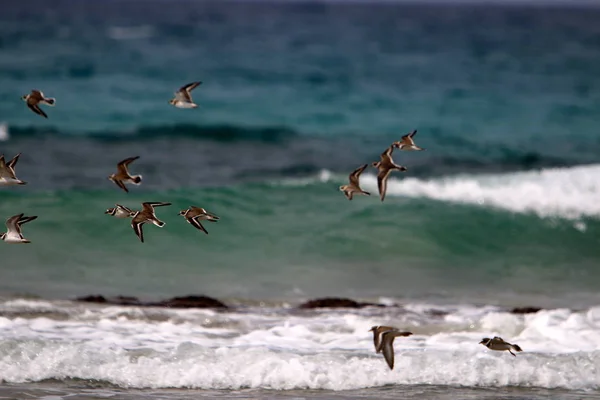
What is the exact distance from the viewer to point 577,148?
24875 mm

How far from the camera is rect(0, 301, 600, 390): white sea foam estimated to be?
31.7 feet

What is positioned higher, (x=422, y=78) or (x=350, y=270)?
(x=422, y=78)

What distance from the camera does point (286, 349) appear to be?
10.5 meters

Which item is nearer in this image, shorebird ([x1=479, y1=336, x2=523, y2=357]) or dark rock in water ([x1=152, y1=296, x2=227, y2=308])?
shorebird ([x1=479, y1=336, x2=523, y2=357])

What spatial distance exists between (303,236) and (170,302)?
3869 millimetres

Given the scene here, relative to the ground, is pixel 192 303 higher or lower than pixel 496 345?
higher

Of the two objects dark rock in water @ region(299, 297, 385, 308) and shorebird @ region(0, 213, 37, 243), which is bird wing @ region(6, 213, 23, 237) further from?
dark rock in water @ region(299, 297, 385, 308)

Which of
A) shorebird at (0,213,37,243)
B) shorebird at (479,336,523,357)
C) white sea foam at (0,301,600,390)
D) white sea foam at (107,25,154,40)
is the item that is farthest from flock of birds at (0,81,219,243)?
white sea foam at (107,25,154,40)

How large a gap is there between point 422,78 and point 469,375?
28.4m

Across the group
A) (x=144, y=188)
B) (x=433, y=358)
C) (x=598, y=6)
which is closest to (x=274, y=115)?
(x=144, y=188)

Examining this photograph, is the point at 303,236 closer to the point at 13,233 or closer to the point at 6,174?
the point at 13,233

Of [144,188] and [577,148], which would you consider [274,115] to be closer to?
[577,148]

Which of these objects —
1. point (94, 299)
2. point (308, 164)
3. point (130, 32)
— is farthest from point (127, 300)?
point (130, 32)

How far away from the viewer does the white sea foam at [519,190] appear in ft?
58.6
